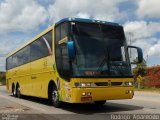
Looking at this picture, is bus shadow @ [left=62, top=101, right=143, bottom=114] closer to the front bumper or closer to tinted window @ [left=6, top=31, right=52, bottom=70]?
the front bumper

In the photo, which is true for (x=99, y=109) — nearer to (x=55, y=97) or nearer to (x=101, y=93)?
(x=101, y=93)

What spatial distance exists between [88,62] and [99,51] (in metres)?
0.71

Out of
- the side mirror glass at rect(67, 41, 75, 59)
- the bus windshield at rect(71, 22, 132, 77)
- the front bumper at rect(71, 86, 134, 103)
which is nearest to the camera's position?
the side mirror glass at rect(67, 41, 75, 59)

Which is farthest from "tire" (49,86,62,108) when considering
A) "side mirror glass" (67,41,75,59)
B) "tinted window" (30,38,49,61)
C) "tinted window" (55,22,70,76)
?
"side mirror glass" (67,41,75,59)

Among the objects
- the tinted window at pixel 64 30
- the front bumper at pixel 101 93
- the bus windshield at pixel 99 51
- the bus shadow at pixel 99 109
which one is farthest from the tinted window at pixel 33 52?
the front bumper at pixel 101 93

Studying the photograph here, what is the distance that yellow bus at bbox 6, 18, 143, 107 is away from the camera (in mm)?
13297

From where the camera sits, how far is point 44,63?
678 inches

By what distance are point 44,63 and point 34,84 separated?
2611 millimetres

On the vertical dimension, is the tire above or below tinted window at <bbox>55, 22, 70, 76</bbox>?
below

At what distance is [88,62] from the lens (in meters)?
13.5

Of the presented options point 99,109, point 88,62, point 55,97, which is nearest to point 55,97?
point 55,97

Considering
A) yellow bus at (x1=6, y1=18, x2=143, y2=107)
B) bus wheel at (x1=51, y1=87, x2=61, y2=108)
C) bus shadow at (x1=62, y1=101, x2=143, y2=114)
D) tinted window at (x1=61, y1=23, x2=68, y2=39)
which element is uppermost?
tinted window at (x1=61, y1=23, x2=68, y2=39)

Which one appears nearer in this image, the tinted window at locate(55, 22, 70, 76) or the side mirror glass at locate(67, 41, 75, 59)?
the side mirror glass at locate(67, 41, 75, 59)

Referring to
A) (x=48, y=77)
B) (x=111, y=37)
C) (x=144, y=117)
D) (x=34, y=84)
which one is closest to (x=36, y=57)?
(x=34, y=84)
